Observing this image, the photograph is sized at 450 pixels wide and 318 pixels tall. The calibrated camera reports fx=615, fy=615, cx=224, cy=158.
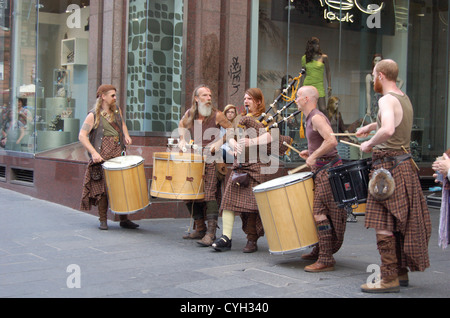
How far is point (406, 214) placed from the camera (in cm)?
526

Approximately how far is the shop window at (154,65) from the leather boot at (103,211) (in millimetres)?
2261

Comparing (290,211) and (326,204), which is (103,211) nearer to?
(290,211)

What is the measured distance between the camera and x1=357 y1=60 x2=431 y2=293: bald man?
17.2ft

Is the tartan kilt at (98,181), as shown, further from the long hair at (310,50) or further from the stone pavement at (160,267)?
the long hair at (310,50)

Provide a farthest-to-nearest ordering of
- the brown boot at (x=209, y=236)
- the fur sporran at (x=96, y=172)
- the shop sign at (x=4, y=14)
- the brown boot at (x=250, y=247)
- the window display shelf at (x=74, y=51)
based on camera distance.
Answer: the shop sign at (x=4, y=14) → the window display shelf at (x=74, y=51) → the fur sporran at (x=96, y=172) → the brown boot at (x=209, y=236) → the brown boot at (x=250, y=247)

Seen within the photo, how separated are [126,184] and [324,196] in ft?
9.61

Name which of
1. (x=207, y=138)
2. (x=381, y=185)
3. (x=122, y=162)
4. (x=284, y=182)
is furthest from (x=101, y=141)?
(x=381, y=185)

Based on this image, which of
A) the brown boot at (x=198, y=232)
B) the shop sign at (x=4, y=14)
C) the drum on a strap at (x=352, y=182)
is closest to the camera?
the drum on a strap at (x=352, y=182)

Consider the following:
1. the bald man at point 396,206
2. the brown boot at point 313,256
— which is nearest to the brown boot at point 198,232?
the brown boot at point 313,256

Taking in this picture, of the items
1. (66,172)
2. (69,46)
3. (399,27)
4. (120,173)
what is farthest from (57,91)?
(399,27)

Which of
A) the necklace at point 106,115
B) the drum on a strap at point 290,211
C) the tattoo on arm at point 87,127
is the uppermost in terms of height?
the necklace at point 106,115

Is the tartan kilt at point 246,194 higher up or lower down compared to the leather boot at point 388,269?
higher up

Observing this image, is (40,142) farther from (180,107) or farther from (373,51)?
(373,51)

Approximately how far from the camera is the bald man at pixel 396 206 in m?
5.25
